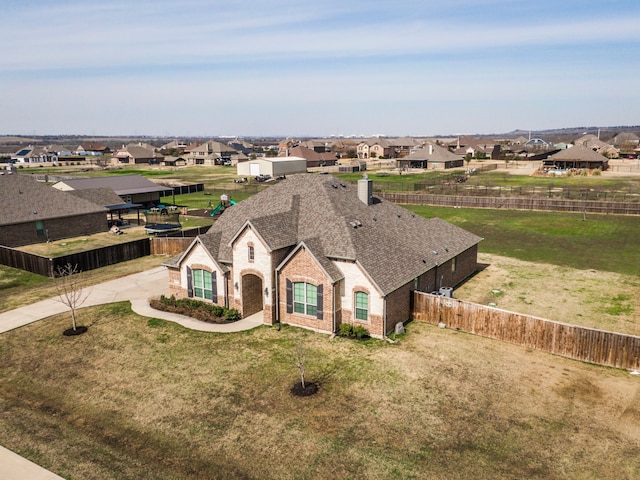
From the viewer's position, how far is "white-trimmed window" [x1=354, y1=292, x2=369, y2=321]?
24.6m

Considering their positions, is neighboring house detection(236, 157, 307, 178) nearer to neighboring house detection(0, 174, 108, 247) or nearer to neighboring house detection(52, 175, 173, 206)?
neighboring house detection(52, 175, 173, 206)

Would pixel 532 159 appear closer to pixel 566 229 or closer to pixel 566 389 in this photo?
pixel 566 229

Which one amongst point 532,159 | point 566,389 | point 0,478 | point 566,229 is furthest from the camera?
point 532,159

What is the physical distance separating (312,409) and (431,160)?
120197 mm

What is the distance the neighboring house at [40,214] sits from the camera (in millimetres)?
45281

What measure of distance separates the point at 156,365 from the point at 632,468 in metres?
18.8

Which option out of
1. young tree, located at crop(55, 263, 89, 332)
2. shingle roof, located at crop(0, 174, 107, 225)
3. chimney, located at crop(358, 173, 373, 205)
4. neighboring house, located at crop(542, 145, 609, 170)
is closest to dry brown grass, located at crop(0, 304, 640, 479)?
young tree, located at crop(55, 263, 89, 332)

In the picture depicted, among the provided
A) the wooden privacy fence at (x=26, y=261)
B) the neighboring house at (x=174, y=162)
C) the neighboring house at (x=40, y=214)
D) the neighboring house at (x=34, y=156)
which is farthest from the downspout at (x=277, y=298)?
the neighboring house at (x=34, y=156)

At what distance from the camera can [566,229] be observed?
172 ft

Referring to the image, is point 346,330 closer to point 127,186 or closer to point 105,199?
point 105,199

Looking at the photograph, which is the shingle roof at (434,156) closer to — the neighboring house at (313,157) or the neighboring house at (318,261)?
the neighboring house at (313,157)

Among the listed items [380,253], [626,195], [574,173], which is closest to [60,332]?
[380,253]

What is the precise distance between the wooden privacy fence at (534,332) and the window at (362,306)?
3601mm

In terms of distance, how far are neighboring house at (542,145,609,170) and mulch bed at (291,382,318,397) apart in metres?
112
